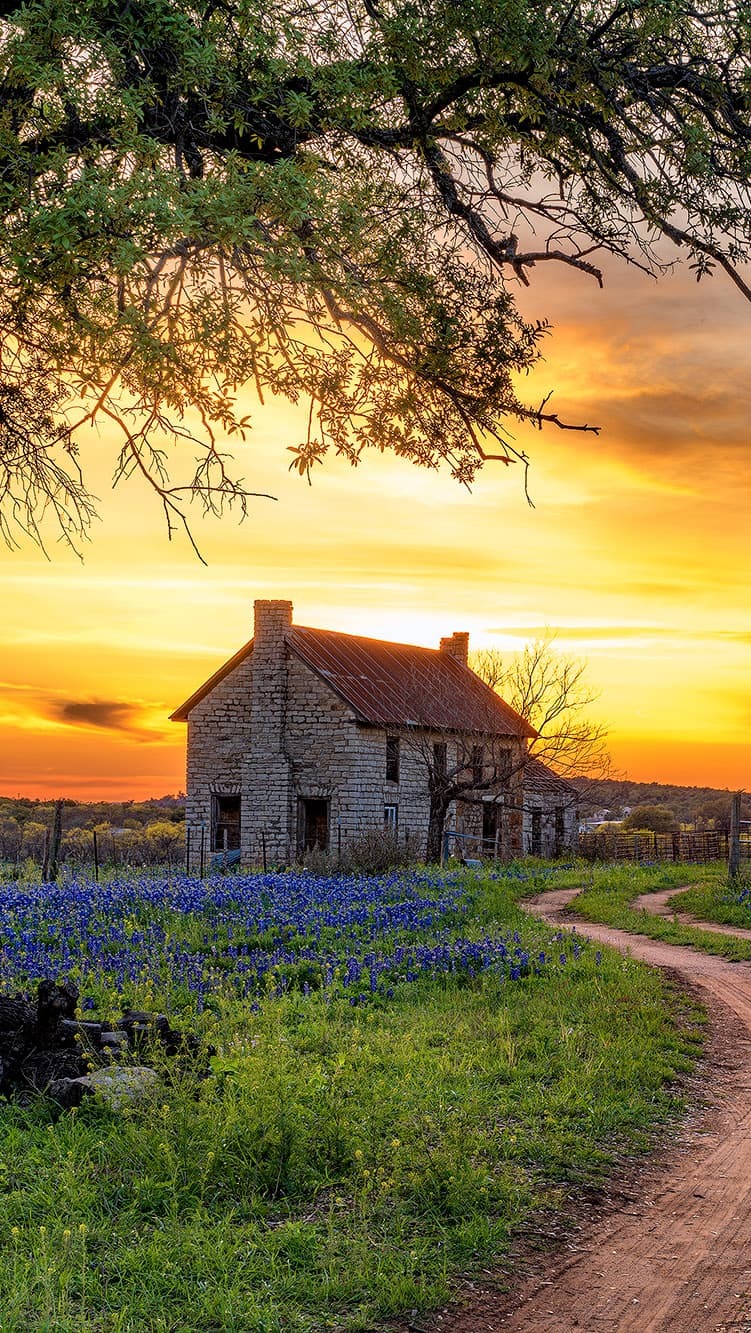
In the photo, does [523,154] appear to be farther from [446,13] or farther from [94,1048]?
[94,1048]

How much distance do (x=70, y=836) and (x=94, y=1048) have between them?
48.0 meters

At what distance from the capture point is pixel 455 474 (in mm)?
8859

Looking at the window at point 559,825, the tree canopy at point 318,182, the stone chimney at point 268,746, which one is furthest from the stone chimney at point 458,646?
the tree canopy at point 318,182

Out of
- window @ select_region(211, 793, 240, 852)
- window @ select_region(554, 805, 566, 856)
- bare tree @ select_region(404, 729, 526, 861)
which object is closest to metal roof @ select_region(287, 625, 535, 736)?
bare tree @ select_region(404, 729, 526, 861)

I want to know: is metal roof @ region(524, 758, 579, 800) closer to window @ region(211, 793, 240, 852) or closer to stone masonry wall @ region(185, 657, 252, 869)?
window @ region(211, 793, 240, 852)

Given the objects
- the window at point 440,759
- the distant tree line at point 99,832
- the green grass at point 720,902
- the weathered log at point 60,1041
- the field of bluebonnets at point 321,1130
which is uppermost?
the window at point 440,759

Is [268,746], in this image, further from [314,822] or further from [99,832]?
[99,832]

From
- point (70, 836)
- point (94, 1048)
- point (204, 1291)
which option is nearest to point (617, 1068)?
point (94, 1048)

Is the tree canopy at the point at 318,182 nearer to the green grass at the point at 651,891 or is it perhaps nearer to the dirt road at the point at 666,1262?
the dirt road at the point at 666,1262

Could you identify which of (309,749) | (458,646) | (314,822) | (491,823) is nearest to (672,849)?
(491,823)

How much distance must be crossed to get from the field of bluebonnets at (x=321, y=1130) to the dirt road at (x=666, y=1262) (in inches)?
12.4

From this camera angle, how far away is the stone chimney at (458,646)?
154ft

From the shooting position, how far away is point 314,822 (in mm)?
→ 36406

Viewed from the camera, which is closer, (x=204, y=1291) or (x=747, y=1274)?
(x=204, y=1291)
